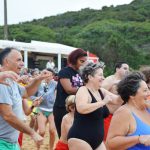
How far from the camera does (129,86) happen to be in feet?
12.5

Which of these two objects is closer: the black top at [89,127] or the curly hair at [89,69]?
the black top at [89,127]

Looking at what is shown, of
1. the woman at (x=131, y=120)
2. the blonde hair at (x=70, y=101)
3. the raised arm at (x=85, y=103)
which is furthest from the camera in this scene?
the blonde hair at (x=70, y=101)

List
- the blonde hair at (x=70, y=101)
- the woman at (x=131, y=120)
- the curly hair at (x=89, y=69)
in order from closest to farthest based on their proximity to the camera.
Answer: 1. the woman at (x=131, y=120)
2. the curly hair at (x=89, y=69)
3. the blonde hair at (x=70, y=101)

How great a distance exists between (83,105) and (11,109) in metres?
→ 0.86

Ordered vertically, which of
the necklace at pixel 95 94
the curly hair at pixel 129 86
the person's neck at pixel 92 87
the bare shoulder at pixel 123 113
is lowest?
the necklace at pixel 95 94

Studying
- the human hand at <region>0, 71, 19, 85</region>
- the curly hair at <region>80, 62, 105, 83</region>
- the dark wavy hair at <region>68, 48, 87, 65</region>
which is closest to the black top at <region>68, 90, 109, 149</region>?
the curly hair at <region>80, 62, 105, 83</region>

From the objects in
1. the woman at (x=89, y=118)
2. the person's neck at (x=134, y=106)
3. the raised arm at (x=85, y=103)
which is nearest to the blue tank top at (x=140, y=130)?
the person's neck at (x=134, y=106)

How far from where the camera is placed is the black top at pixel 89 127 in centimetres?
496

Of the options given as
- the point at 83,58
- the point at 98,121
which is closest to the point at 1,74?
the point at 98,121

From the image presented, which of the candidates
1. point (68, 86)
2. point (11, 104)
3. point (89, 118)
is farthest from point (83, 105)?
point (68, 86)

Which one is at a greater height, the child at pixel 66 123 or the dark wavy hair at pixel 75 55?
the dark wavy hair at pixel 75 55

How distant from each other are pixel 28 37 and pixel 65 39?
18.5 ft

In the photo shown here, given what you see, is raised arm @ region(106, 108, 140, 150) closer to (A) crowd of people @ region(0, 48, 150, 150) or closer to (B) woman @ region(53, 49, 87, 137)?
(A) crowd of people @ region(0, 48, 150, 150)

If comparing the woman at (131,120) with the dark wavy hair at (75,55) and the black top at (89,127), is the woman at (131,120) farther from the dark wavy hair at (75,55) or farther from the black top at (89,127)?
the dark wavy hair at (75,55)
